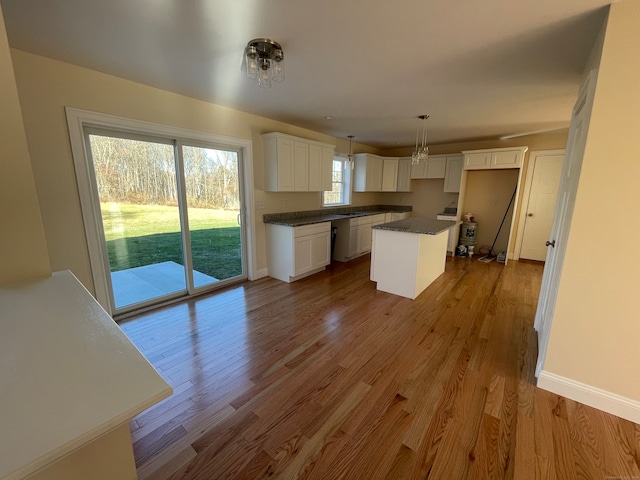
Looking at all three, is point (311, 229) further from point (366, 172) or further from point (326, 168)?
point (366, 172)

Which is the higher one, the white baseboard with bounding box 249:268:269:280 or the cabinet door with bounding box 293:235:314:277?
the cabinet door with bounding box 293:235:314:277

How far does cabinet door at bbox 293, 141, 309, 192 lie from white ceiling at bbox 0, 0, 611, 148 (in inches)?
38.1

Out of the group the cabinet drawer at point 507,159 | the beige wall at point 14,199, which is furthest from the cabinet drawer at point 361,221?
the beige wall at point 14,199

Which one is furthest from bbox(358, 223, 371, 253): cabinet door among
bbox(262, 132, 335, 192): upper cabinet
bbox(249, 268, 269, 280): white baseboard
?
bbox(249, 268, 269, 280): white baseboard

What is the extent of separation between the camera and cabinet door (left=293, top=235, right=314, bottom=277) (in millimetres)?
3863

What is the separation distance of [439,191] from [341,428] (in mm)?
5575

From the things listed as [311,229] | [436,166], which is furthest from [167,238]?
[436,166]

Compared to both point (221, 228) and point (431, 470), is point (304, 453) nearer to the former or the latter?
point (431, 470)

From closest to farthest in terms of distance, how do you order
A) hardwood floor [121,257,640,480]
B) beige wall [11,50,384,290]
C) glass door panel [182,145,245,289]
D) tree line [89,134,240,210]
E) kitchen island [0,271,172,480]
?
kitchen island [0,271,172,480] < hardwood floor [121,257,640,480] < beige wall [11,50,384,290] < tree line [89,134,240,210] < glass door panel [182,145,245,289]

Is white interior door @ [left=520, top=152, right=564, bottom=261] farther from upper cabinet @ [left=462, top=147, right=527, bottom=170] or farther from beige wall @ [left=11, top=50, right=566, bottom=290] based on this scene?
beige wall @ [left=11, top=50, right=566, bottom=290]

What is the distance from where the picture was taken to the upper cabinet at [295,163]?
12.4 feet

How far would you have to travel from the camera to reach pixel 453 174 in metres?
5.49

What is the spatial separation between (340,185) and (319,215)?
112 centimetres

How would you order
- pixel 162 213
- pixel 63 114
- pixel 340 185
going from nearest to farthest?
pixel 63 114 → pixel 162 213 → pixel 340 185
